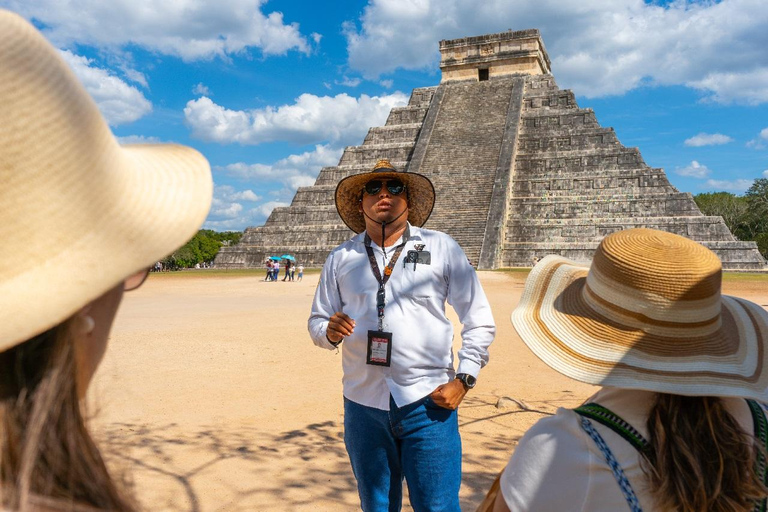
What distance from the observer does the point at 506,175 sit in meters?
26.5

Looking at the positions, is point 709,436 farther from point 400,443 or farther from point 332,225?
point 332,225

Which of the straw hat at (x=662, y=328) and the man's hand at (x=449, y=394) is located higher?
the straw hat at (x=662, y=328)

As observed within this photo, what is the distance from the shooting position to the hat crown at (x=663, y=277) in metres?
1.32

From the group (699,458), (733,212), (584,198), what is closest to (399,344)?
(699,458)

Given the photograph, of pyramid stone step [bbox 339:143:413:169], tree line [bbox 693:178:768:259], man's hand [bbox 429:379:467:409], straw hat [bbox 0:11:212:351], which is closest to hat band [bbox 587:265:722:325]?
straw hat [bbox 0:11:212:351]

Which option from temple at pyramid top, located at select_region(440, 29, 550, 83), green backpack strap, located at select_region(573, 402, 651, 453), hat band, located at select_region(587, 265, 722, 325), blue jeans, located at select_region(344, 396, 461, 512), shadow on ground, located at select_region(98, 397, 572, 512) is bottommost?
shadow on ground, located at select_region(98, 397, 572, 512)

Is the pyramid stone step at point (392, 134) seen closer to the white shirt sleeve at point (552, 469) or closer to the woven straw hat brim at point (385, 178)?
the woven straw hat brim at point (385, 178)

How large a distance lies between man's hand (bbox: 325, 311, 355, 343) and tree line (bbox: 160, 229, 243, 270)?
16.4m

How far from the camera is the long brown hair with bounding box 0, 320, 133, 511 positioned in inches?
31.2

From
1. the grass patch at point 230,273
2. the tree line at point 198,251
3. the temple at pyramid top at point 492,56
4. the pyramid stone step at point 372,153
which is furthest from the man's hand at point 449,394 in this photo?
the temple at pyramid top at point 492,56

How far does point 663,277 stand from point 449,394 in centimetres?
136

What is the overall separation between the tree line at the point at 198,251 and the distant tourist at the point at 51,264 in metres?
18.0

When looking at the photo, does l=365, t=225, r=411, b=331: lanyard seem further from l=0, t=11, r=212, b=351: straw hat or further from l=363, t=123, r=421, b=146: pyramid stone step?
l=363, t=123, r=421, b=146: pyramid stone step

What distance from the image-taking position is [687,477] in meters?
1.24
